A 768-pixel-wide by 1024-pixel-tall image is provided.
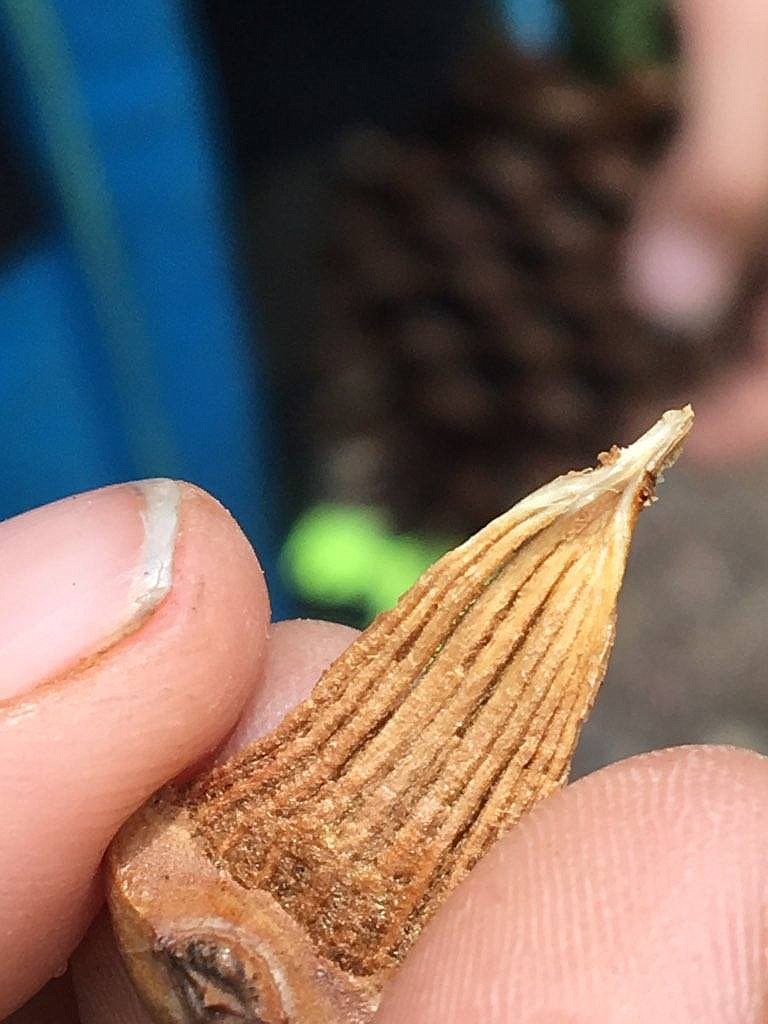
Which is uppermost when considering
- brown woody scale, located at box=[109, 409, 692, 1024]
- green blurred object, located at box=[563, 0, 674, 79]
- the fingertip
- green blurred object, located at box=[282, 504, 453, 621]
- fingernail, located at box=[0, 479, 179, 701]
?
green blurred object, located at box=[563, 0, 674, 79]

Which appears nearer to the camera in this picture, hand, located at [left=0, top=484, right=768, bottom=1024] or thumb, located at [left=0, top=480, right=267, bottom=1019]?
hand, located at [left=0, top=484, right=768, bottom=1024]

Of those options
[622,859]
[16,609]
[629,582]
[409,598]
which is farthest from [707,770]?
[629,582]

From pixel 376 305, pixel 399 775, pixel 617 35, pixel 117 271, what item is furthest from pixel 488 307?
pixel 399 775

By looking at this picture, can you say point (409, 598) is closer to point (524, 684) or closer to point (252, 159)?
→ point (524, 684)

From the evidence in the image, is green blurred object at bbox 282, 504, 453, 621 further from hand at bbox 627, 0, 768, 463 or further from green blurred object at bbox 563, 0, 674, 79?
green blurred object at bbox 563, 0, 674, 79

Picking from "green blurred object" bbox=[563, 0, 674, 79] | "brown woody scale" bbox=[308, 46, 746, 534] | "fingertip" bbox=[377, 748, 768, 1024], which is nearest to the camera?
"fingertip" bbox=[377, 748, 768, 1024]

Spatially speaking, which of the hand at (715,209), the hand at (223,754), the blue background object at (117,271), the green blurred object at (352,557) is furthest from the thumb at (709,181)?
the hand at (223,754)

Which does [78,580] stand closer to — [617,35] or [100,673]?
[100,673]

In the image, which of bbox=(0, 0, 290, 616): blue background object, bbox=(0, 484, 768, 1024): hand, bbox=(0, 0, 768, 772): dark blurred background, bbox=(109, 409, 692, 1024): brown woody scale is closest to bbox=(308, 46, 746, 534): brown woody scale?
bbox=(0, 0, 768, 772): dark blurred background
